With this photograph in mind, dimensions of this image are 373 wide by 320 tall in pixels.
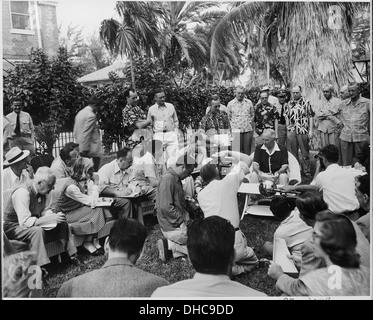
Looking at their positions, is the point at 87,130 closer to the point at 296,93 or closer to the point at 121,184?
the point at 121,184

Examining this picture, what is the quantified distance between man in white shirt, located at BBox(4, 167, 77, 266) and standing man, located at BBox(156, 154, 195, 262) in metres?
1.16

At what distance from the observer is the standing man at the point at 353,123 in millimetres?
6730

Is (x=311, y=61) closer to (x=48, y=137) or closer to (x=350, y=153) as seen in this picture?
(x=350, y=153)

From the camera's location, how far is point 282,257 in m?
4.17

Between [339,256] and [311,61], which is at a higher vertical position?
[311,61]

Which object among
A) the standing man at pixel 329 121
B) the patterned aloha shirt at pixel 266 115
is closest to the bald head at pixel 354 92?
the standing man at pixel 329 121

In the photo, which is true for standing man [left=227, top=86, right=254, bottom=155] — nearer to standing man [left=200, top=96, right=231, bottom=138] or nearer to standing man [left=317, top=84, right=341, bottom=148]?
standing man [left=200, top=96, right=231, bottom=138]

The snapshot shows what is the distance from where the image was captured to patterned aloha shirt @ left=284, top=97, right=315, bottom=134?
7816 millimetres

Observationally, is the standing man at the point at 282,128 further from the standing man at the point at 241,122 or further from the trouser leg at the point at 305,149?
the standing man at the point at 241,122

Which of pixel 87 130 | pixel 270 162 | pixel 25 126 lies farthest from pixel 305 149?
pixel 25 126

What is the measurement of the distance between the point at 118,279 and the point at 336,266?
1.46 meters

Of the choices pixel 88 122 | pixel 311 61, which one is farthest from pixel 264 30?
pixel 88 122
